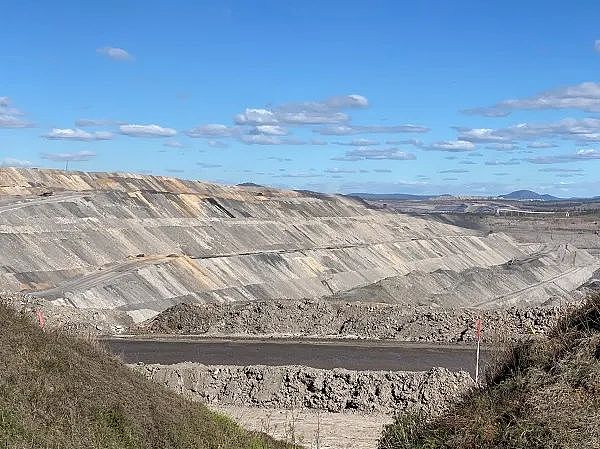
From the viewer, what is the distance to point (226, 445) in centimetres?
1164

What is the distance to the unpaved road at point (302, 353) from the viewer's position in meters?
22.1

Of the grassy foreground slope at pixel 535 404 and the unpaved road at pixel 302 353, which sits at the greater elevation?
the grassy foreground slope at pixel 535 404

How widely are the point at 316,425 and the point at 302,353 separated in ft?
21.7

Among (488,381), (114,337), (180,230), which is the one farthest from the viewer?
(180,230)

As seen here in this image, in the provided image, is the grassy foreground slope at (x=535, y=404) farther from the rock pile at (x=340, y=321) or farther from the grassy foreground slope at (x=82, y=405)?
the rock pile at (x=340, y=321)

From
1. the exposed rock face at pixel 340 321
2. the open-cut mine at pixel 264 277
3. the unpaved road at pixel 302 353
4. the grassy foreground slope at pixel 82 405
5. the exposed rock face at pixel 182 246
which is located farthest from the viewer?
the exposed rock face at pixel 182 246

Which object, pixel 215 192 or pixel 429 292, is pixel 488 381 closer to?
pixel 429 292

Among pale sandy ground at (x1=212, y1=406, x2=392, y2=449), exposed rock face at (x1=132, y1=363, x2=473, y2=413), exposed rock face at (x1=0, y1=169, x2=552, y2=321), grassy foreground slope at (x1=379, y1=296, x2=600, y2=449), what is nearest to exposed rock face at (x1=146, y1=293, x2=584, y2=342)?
exposed rock face at (x1=0, y1=169, x2=552, y2=321)

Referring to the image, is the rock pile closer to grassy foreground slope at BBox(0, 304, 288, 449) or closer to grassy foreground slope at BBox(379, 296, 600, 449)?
grassy foreground slope at BBox(0, 304, 288, 449)

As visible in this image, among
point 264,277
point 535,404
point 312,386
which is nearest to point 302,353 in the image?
point 312,386

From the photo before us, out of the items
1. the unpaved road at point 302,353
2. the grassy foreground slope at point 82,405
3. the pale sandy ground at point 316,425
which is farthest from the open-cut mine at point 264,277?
the grassy foreground slope at point 82,405

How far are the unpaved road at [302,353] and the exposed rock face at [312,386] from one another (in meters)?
2.57

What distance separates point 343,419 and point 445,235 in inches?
2932

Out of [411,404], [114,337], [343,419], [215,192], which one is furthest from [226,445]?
[215,192]
